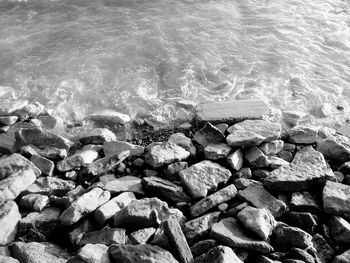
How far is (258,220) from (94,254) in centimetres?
144

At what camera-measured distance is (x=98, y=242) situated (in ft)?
10.6

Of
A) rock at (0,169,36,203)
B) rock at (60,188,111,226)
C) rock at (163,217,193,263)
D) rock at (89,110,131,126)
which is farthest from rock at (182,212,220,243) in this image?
rock at (89,110,131,126)

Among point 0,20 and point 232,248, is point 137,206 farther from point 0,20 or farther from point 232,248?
point 0,20

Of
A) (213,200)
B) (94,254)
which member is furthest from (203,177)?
(94,254)

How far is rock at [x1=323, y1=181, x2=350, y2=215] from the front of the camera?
12.1ft

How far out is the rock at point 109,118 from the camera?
512cm

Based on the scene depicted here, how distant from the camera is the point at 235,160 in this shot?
170 inches

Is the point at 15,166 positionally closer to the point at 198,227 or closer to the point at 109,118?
the point at 109,118

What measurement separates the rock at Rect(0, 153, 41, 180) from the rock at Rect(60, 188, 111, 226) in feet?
2.65

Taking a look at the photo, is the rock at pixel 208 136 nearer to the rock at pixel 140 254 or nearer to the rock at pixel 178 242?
the rock at pixel 178 242

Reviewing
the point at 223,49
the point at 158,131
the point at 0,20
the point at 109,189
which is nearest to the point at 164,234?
the point at 109,189

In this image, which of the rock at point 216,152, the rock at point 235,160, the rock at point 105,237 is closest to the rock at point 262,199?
the rock at point 235,160

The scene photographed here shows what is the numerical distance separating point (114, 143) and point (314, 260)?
8.39 ft

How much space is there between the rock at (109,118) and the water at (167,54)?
281 millimetres
